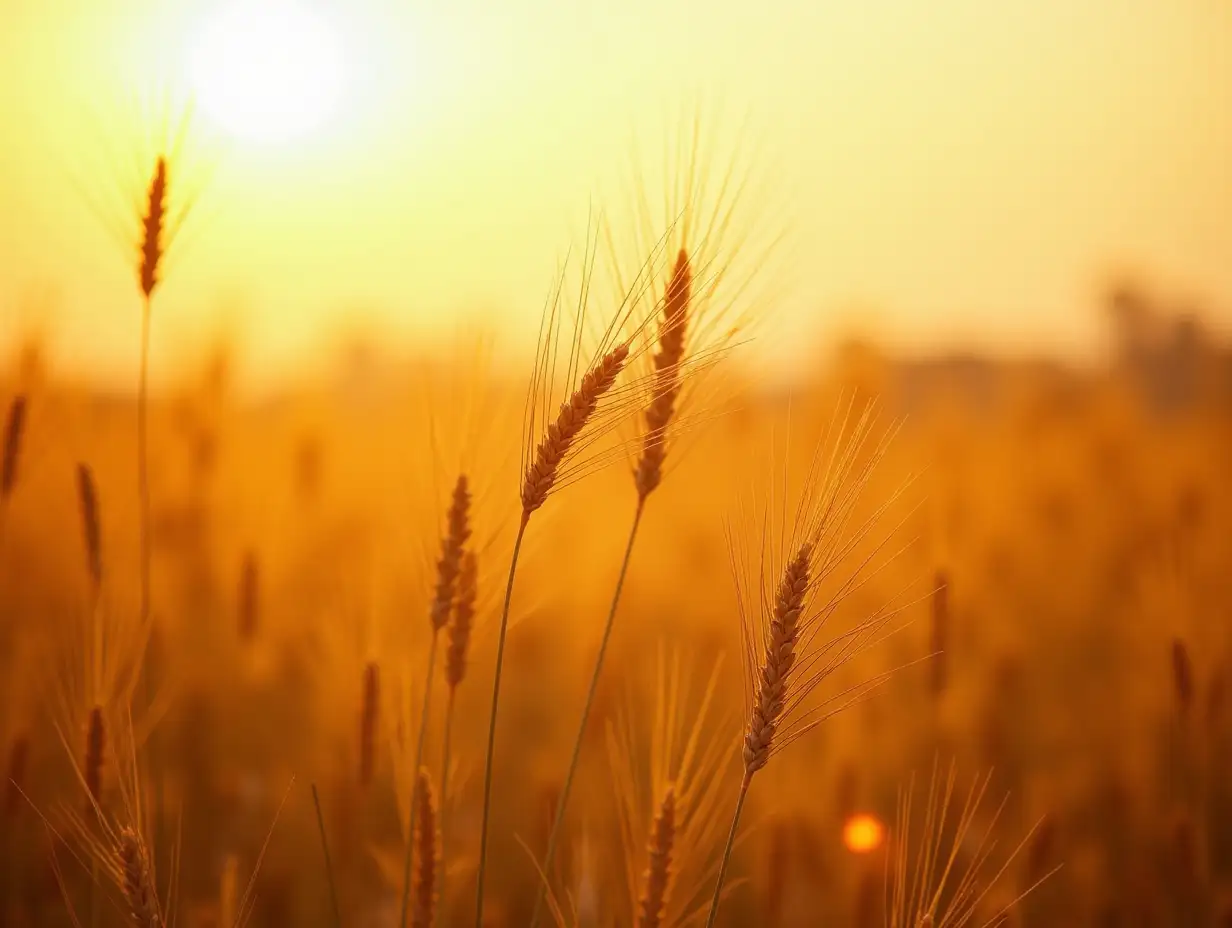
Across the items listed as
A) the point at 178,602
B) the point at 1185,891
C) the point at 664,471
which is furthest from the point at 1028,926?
the point at 178,602

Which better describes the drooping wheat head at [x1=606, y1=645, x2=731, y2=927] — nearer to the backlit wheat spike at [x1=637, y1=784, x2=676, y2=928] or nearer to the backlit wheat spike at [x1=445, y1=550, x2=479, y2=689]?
the backlit wheat spike at [x1=637, y1=784, x2=676, y2=928]

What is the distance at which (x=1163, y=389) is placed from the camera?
13.2 meters

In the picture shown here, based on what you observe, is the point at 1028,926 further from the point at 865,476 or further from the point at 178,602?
the point at 178,602

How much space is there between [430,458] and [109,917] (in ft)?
4.45

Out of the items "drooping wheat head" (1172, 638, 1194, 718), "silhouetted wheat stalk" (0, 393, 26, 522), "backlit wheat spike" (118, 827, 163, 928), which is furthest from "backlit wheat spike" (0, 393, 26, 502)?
"drooping wheat head" (1172, 638, 1194, 718)

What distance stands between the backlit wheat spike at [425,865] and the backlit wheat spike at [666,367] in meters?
0.46

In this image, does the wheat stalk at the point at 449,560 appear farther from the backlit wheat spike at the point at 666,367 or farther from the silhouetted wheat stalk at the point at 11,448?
the silhouetted wheat stalk at the point at 11,448

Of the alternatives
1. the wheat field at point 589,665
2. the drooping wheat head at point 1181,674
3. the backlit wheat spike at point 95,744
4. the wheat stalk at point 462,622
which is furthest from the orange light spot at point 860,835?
the backlit wheat spike at point 95,744

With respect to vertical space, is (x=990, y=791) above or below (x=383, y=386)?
below

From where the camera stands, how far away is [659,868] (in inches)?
39.3

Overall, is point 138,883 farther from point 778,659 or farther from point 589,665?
point 589,665

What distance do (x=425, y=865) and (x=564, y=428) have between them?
54 cm

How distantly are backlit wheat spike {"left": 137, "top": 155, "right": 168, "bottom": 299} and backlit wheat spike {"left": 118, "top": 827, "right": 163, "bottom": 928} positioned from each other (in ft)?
2.58

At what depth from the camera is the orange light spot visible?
1701 mm
